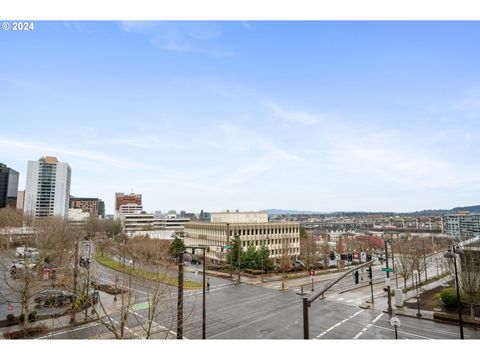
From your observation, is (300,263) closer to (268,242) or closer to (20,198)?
(268,242)

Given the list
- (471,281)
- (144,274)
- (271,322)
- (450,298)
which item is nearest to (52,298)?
(144,274)

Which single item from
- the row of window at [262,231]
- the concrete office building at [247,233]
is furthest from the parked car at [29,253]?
the row of window at [262,231]

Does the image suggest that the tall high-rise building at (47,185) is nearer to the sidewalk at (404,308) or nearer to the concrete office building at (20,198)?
the concrete office building at (20,198)

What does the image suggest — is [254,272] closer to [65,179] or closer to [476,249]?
[476,249]

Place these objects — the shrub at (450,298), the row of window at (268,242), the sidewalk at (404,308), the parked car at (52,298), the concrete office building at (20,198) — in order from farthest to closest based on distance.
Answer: the concrete office building at (20,198), the row of window at (268,242), the shrub at (450,298), the parked car at (52,298), the sidewalk at (404,308)

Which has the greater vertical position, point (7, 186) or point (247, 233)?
point (7, 186)

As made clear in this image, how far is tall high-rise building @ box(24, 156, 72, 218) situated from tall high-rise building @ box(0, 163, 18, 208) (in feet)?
23.4

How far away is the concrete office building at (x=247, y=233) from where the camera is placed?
7025 centimetres

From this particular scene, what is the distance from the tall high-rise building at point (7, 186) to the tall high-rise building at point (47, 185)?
7131 millimetres

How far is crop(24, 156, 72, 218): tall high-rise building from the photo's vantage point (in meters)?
179

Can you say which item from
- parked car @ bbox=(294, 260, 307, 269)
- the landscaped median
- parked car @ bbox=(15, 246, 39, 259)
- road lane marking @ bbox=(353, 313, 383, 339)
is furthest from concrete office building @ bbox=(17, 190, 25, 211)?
road lane marking @ bbox=(353, 313, 383, 339)

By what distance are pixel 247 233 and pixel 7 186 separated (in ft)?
536

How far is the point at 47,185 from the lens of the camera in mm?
182625

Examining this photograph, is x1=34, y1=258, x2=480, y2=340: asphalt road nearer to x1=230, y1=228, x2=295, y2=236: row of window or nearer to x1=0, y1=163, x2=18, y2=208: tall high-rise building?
x1=230, y1=228, x2=295, y2=236: row of window
